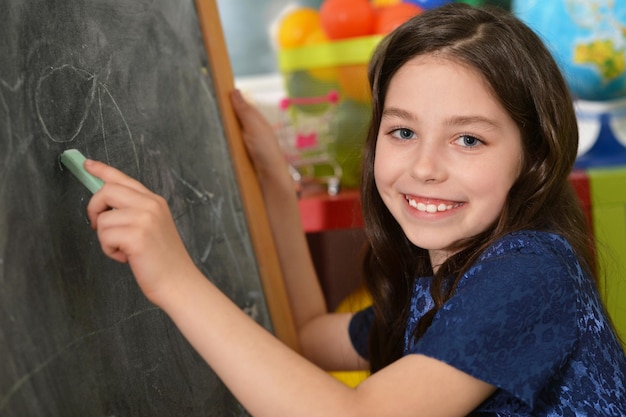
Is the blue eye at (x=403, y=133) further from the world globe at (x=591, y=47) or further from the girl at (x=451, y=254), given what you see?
the world globe at (x=591, y=47)

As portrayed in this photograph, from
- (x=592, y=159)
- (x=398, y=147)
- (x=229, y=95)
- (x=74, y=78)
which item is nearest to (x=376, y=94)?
(x=398, y=147)

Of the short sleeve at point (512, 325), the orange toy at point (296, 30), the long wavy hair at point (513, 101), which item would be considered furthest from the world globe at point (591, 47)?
the short sleeve at point (512, 325)

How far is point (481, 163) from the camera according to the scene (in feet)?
3.06

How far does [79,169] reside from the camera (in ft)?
2.51

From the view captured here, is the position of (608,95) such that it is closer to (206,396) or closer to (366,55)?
(366,55)

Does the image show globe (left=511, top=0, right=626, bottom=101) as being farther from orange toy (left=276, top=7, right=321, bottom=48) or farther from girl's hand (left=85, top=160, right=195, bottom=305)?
girl's hand (left=85, top=160, right=195, bottom=305)

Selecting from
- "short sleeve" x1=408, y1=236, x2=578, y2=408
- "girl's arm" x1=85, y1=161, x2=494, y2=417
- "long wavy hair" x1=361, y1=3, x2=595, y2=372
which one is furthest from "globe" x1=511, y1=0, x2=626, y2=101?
"girl's arm" x1=85, y1=161, x2=494, y2=417

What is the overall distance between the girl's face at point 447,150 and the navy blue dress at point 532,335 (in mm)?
57

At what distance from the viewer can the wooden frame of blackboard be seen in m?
1.15

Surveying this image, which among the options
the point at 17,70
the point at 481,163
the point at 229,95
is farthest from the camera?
the point at 229,95

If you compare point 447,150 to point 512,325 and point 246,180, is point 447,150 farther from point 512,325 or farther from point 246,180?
point 246,180

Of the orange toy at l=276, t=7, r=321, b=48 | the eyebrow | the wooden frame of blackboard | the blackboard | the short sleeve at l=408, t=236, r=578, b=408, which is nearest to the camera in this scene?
the blackboard

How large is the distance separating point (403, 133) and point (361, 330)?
354 millimetres

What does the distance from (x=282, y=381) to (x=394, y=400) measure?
10 centimetres
